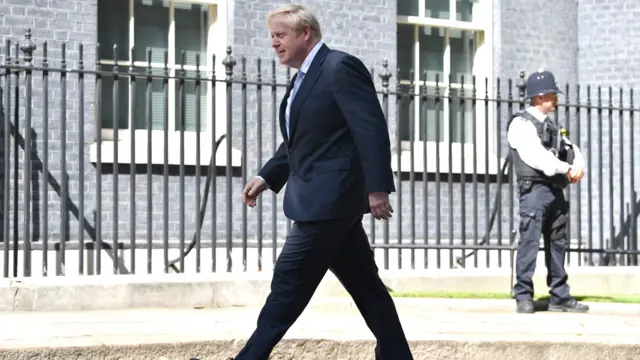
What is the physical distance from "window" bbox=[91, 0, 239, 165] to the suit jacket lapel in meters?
5.54

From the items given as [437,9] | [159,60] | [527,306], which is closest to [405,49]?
[437,9]

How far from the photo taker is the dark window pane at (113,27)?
36.1 ft

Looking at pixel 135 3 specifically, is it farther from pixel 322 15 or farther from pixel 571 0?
pixel 571 0

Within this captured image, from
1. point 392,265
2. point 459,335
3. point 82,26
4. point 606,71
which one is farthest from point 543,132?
point 606,71

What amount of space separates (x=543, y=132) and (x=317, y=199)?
13.1 feet

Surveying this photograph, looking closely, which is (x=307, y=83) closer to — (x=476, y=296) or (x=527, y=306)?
(x=527, y=306)

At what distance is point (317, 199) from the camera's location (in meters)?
5.11

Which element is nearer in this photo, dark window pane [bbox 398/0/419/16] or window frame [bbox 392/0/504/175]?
window frame [bbox 392/0/504/175]

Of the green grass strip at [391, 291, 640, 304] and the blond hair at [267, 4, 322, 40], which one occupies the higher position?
the blond hair at [267, 4, 322, 40]

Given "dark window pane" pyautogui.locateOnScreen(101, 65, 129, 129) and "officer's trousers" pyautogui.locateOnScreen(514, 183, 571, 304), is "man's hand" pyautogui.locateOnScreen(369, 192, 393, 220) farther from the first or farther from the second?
"dark window pane" pyautogui.locateOnScreen(101, 65, 129, 129)

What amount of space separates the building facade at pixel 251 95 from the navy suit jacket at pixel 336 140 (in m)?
4.06

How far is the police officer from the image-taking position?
8703mm

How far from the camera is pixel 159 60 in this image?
11.3 metres

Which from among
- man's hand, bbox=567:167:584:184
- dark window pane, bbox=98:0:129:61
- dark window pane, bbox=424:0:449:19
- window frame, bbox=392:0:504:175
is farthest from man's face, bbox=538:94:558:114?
dark window pane, bbox=424:0:449:19
